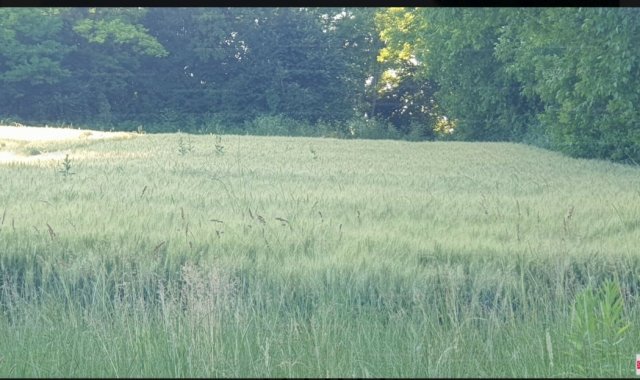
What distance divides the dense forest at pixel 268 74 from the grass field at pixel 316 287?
13.6 meters

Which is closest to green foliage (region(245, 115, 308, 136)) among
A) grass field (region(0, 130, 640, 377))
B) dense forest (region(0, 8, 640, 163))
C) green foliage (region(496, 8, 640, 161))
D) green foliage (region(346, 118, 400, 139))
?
dense forest (region(0, 8, 640, 163))

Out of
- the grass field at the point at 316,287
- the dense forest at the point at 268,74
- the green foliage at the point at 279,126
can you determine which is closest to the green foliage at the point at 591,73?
the dense forest at the point at 268,74

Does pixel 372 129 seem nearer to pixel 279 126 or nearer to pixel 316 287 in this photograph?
pixel 279 126

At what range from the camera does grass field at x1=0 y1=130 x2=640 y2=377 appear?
3307 millimetres

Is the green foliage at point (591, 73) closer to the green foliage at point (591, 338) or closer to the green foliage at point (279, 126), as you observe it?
the green foliage at point (279, 126)

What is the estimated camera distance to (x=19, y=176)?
25.5 feet

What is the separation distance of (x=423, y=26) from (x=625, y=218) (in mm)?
16897

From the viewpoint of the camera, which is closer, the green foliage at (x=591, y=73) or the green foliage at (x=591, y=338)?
the green foliage at (x=591, y=338)

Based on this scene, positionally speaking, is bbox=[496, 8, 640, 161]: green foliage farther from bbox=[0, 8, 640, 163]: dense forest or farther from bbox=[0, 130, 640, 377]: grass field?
bbox=[0, 130, 640, 377]: grass field

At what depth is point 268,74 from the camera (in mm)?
21844

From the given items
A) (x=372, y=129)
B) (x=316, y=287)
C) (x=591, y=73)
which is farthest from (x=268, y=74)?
(x=316, y=287)

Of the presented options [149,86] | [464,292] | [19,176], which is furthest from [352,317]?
[149,86]

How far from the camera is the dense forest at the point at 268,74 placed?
20.9 metres

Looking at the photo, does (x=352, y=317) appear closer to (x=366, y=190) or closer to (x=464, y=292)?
(x=464, y=292)
